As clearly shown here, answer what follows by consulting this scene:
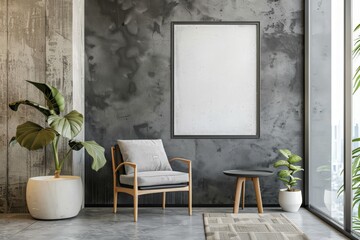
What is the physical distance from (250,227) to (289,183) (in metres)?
1.17

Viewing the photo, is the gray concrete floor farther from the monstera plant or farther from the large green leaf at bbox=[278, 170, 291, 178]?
the monstera plant

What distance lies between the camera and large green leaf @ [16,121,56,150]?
4926 millimetres

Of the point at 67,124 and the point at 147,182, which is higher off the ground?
the point at 67,124

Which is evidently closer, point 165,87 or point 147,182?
point 147,182

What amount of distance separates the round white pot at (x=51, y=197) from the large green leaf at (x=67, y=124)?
1.80 feet

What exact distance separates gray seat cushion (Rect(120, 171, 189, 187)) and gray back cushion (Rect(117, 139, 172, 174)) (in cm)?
20

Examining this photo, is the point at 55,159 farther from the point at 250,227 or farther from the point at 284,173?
the point at 284,173

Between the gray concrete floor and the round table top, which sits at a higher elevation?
the round table top

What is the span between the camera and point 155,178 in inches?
207

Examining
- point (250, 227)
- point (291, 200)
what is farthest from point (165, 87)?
point (250, 227)

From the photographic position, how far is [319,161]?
5.64 meters

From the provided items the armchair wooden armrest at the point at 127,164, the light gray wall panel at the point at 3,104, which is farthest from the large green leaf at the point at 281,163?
the light gray wall panel at the point at 3,104

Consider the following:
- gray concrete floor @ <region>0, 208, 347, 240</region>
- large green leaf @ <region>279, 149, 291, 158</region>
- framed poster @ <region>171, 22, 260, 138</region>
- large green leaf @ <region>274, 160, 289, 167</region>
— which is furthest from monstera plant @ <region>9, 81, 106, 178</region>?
large green leaf @ <region>279, 149, 291, 158</region>

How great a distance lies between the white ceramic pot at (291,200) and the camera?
5730 mm
